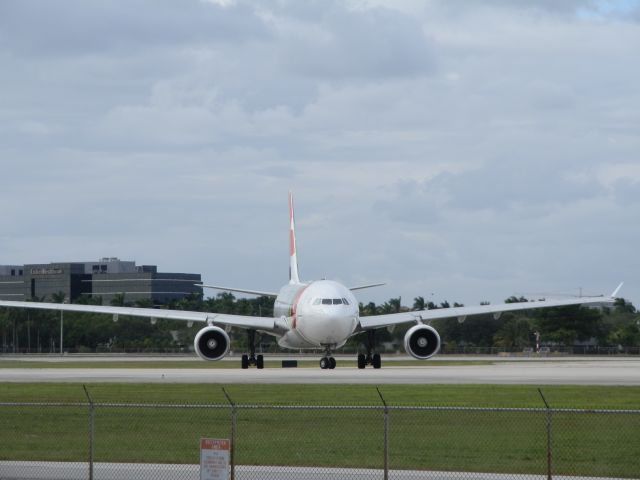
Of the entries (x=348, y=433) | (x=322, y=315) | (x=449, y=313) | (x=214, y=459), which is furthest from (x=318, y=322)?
(x=214, y=459)

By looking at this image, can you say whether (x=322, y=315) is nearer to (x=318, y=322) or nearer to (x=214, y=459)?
(x=318, y=322)

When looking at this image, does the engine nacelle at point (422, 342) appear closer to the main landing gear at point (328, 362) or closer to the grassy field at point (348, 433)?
the main landing gear at point (328, 362)

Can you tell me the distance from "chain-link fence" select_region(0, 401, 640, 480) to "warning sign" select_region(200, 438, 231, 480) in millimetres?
1026

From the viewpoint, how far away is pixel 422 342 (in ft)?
205

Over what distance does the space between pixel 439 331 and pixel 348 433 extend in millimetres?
95615

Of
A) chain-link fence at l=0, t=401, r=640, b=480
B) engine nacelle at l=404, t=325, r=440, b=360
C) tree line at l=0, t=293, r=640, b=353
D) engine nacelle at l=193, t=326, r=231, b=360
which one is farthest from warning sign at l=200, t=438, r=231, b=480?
tree line at l=0, t=293, r=640, b=353

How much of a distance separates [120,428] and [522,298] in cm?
12577

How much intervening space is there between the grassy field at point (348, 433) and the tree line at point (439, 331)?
245 feet

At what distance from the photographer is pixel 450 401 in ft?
120

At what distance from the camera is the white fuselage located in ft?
195

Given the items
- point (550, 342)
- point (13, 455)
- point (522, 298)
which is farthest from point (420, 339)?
point (522, 298)

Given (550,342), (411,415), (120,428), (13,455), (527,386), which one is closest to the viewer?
(13,455)

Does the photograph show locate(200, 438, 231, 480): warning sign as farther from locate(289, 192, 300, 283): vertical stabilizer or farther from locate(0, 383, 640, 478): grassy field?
locate(289, 192, 300, 283): vertical stabilizer

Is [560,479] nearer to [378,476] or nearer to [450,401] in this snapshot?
[378,476]
